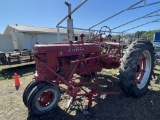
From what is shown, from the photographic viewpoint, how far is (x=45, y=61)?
10.6 feet

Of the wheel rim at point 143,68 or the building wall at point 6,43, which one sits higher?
the building wall at point 6,43

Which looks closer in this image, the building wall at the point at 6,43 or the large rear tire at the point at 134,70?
the large rear tire at the point at 134,70

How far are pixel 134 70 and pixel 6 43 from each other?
18494 millimetres

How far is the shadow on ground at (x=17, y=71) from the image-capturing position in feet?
22.2

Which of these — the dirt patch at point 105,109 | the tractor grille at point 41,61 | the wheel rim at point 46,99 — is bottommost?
the dirt patch at point 105,109

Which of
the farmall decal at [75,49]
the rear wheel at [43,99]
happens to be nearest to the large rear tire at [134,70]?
the farmall decal at [75,49]

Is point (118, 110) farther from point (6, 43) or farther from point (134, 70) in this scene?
point (6, 43)

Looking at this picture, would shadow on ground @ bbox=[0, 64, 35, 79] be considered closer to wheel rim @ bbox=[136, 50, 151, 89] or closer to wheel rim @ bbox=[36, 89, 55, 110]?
wheel rim @ bbox=[36, 89, 55, 110]

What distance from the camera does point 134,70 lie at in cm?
351

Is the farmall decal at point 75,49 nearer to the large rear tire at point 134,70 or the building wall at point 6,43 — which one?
the large rear tire at point 134,70

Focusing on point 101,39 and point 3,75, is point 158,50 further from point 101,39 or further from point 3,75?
point 3,75

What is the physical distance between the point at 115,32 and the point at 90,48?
255 inches

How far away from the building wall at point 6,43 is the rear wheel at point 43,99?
1759cm

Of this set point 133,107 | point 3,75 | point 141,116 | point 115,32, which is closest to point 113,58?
point 133,107
